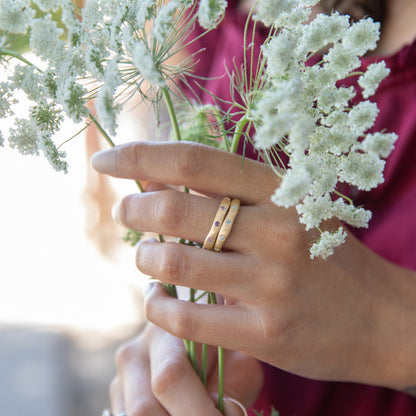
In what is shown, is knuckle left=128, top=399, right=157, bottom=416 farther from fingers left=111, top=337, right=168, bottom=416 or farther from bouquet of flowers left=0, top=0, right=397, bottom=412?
bouquet of flowers left=0, top=0, right=397, bottom=412

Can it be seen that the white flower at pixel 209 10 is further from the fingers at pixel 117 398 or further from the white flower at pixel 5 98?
the fingers at pixel 117 398

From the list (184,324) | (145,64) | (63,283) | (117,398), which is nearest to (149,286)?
(184,324)

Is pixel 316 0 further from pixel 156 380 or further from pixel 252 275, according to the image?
pixel 156 380

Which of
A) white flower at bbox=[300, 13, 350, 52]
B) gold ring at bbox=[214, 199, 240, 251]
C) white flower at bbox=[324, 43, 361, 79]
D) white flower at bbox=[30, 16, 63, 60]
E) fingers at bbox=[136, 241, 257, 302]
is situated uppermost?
white flower at bbox=[30, 16, 63, 60]

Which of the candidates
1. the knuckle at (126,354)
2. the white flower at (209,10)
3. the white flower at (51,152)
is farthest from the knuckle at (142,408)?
the white flower at (209,10)

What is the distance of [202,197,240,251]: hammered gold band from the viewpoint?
0.41 m

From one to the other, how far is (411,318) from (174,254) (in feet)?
1.05

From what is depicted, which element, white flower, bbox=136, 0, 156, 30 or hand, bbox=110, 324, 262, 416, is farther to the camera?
hand, bbox=110, 324, 262, 416

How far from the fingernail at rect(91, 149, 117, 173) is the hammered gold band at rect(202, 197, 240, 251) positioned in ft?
0.40

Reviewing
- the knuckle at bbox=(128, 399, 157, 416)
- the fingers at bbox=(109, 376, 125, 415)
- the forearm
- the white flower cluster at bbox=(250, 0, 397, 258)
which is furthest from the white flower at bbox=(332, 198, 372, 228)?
the fingers at bbox=(109, 376, 125, 415)

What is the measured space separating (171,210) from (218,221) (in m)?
0.05

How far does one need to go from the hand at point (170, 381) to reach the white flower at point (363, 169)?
11.9 inches

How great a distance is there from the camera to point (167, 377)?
0.49 m

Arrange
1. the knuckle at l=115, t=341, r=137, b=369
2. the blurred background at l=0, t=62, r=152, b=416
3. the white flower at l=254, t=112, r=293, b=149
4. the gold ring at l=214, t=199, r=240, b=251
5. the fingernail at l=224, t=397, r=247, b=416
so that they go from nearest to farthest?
the white flower at l=254, t=112, r=293, b=149 < the gold ring at l=214, t=199, r=240, b=251 < the fingernail at l=224, t=397, r=247, b=416 < the knuckle at l=115, t=341, r=137, b=369 < the blurred background at l=0, t=62, r=152, b=416
